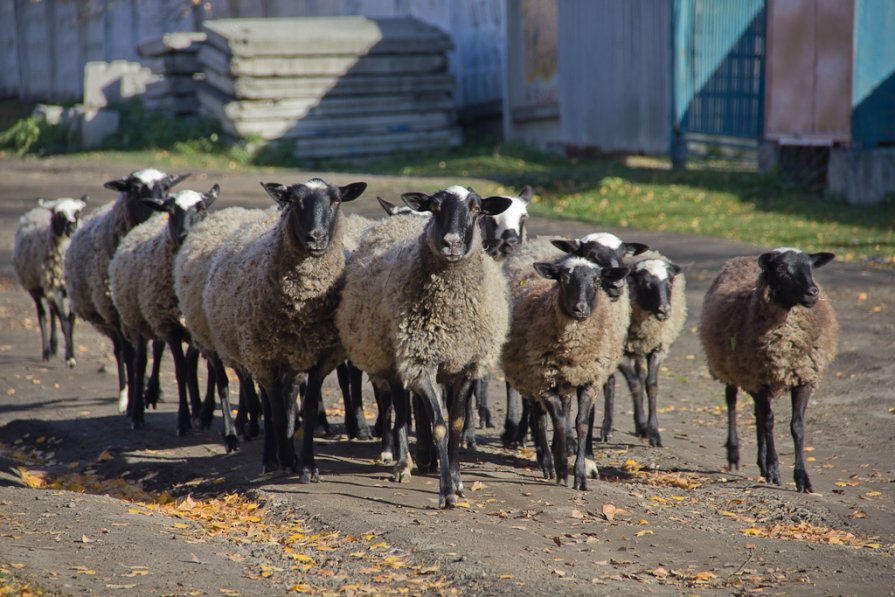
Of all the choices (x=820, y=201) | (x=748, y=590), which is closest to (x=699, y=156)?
(x=820, y=201)

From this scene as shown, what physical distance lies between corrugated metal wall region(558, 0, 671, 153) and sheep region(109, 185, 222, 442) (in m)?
14.2

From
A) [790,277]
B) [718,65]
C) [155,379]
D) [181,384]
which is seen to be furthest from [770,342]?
[718,65]

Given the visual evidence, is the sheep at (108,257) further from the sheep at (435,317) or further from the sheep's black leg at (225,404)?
the sheep at (435,317)

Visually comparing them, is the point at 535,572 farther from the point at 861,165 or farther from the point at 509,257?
the point at 861,165

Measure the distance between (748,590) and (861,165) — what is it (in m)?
14.5

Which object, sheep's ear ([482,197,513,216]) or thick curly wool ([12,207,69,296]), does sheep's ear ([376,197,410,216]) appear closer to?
sheep's ear ([482,197,513,216])

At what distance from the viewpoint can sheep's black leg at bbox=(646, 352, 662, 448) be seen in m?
9.67

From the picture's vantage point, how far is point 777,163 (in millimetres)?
21234

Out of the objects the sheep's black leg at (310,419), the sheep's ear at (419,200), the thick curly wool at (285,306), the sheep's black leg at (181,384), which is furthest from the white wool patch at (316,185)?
the sheep's black leg at (181,384)

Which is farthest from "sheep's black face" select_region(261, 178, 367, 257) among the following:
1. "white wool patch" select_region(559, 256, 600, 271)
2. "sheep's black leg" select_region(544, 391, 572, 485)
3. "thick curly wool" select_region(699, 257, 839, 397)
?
"thick curly wool" select_region(699, 257, 839, 397)

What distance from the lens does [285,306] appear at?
8.11 meters

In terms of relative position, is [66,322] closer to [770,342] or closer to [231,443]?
[231,443]

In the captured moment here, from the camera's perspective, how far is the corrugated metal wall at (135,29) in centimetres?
2809

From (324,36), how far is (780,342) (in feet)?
65.0
